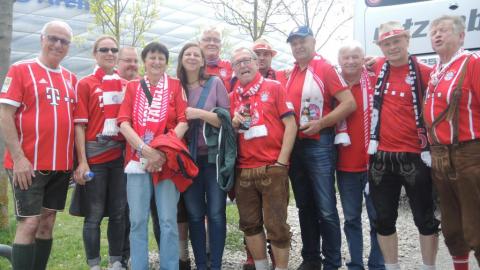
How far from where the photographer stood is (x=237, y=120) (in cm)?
368

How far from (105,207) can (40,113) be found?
1044 millimetres

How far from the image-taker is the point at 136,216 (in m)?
3.55

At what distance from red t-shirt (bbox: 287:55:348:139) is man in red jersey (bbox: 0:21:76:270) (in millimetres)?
1951

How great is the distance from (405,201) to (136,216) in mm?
5303

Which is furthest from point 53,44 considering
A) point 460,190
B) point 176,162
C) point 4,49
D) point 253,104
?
point 460,190

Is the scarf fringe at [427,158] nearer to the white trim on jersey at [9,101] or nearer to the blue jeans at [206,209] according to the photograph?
the blue jeans at [206,209]

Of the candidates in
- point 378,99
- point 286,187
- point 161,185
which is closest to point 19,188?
point 161,185

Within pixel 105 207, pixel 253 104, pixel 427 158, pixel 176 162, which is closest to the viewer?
pixel 427 158

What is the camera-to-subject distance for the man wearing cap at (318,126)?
381cm

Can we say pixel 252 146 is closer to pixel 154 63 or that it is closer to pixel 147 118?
pixel 147 118

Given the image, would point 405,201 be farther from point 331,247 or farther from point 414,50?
point 331,247

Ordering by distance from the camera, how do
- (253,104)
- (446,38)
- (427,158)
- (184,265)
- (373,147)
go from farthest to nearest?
1. (184,265)
2. (253,104)
3. (373,147)
4. (427,158)
5. (446,38)

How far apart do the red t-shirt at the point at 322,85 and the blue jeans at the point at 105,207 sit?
168 centimetres

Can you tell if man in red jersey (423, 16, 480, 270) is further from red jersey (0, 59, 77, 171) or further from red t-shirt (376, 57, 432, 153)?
red jersey (0, 59, 77, 171)
